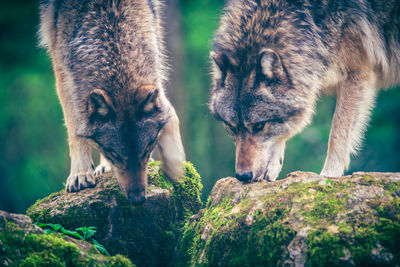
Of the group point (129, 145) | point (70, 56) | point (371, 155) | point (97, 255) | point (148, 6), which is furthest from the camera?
point (371, 155)

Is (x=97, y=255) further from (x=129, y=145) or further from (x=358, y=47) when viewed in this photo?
(x=358, y=47)

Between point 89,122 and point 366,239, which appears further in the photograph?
point 89,122

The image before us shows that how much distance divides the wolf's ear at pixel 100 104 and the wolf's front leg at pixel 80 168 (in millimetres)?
557

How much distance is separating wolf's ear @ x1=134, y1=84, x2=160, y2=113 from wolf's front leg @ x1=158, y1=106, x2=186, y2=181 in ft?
1.74

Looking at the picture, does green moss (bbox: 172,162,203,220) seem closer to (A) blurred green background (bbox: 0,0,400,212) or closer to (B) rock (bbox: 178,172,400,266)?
(B) rock (bbox: 178,172,400,266)

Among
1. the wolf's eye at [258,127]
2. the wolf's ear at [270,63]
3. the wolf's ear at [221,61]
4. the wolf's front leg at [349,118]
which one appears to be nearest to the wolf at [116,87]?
the wolf's ear at [221,61]

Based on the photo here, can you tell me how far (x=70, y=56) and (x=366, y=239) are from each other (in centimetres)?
327

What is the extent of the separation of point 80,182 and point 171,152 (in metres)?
1.03

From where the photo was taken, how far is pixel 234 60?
3916 millimetres

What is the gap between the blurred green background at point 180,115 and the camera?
8.62 meters

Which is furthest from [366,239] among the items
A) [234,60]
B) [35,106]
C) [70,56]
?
[35,106]

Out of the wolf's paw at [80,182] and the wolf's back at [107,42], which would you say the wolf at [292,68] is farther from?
the wolf's paw at [80,182]

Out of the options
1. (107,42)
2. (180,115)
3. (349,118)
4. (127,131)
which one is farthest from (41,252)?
(180,115)

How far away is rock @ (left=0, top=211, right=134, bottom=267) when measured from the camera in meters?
2.24
